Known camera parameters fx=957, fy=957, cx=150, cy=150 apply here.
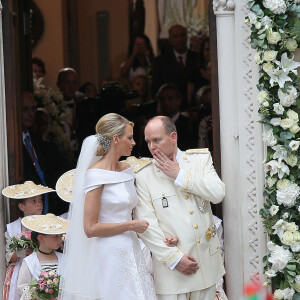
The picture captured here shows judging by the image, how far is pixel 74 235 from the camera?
23.7 feet

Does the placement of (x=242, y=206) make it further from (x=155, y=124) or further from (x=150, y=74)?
(x=150, y=74)

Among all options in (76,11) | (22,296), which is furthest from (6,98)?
(76,11)

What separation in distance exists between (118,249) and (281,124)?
1.82 m

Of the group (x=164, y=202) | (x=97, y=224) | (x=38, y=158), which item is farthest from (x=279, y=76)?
(x=38, y=158)

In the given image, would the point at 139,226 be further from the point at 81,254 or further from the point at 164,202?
the point at 81,254

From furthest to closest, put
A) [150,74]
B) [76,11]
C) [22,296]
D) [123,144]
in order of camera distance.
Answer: [76,11]
[150,74]
[22,296]
[123,144]

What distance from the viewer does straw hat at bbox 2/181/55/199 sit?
8.34m

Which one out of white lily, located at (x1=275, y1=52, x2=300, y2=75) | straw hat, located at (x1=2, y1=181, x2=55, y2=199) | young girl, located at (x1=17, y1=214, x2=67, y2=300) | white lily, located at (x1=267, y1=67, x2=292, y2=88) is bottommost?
young girl, located at (x1=17, y1=214, x2=67, y2=300)

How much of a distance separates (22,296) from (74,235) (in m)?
1.00

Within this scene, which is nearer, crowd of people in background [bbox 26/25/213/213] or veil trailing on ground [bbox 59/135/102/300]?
veil trailing on ground [bbox 59/135/102/300]

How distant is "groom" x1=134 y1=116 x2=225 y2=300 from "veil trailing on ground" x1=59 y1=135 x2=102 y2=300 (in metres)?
0.41

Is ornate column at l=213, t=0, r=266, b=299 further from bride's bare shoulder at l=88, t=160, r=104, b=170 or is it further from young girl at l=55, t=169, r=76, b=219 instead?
bride's bare shoulder at l=88, t=160, r=104, b=170

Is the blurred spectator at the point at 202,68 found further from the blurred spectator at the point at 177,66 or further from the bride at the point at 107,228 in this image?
the bride at the point at 107,228

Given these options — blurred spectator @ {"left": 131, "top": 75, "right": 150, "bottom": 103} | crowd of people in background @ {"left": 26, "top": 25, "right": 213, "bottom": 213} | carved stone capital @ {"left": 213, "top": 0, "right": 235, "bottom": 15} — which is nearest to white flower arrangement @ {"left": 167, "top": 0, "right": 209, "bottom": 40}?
crowd of people in background @ {"left": 26, "top": 25, "right": 213, "bottom": 213}
